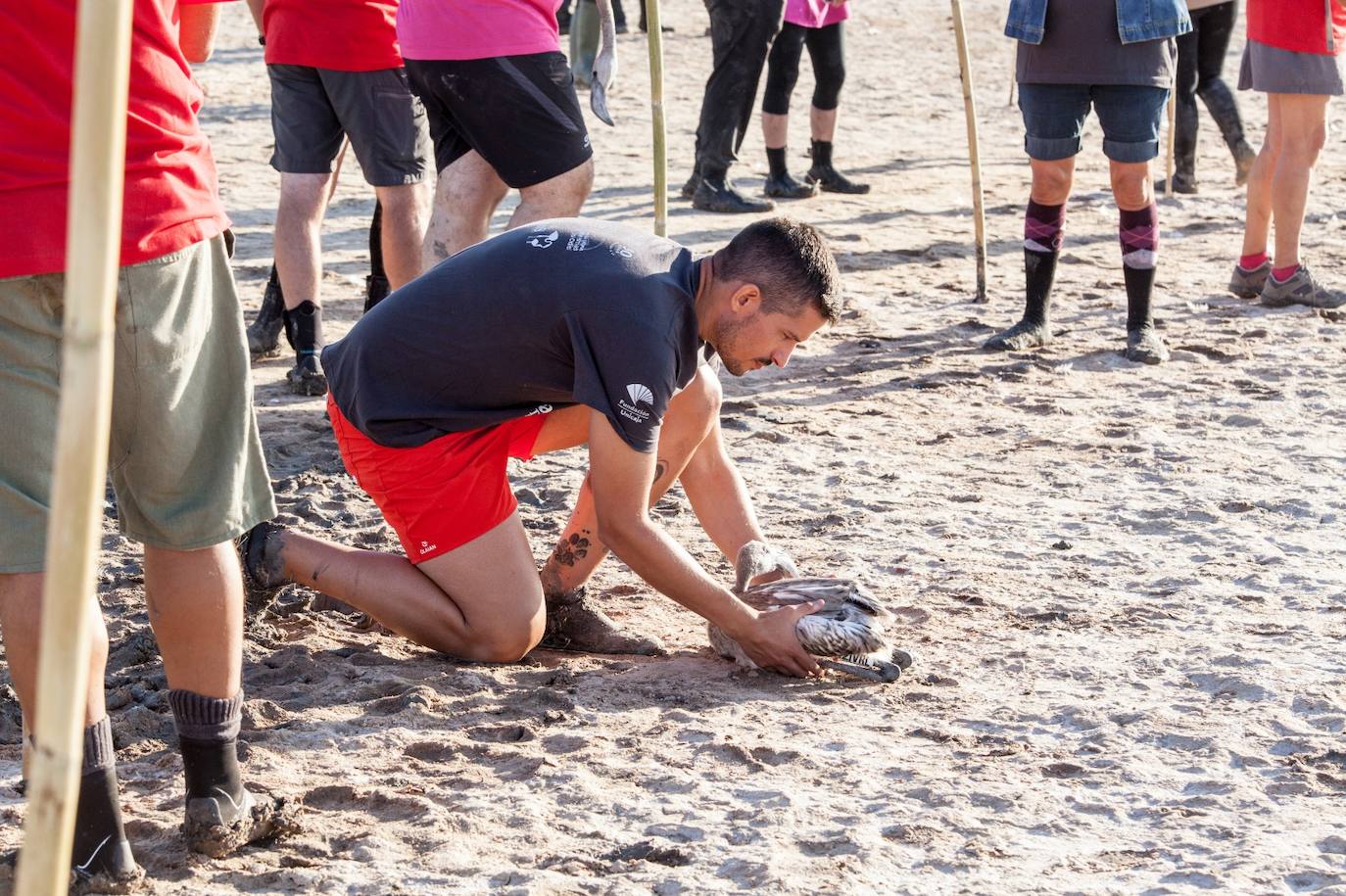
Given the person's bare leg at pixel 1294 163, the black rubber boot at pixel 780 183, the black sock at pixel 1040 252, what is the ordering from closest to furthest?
1. the black sock at pixel 1040 252
2. the person's bare leg at pixel 1294 163
3. the black rubber boot at pixel 780 183

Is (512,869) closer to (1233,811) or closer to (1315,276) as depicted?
(1233,811)

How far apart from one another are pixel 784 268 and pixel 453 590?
1.04 metres

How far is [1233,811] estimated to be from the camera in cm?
274

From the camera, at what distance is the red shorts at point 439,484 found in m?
3.40

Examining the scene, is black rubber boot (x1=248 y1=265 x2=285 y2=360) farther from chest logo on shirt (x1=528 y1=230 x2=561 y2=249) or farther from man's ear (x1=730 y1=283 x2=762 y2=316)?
man's ear (x1=730 y1=283 x2=762 y2=316)

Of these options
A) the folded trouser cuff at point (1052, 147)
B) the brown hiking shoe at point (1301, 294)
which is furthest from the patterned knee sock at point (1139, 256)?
the brown hiking shoe at point (1301, 294)

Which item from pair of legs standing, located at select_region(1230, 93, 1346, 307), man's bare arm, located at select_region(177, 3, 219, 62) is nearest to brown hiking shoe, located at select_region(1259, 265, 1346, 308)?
pair of legs standing, located at select_region(1230, 93, 1346, 307)

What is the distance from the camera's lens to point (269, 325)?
5.66 meters

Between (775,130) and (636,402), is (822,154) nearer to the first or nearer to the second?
(775,130)

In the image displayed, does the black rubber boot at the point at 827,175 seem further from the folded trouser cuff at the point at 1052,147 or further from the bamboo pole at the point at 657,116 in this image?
the bamboo pole at the point at 657,116

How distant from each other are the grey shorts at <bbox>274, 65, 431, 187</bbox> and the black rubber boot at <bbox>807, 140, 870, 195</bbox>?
3.90 meters

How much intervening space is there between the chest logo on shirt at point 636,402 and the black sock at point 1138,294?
3415 mm

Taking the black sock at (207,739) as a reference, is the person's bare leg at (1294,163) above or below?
above

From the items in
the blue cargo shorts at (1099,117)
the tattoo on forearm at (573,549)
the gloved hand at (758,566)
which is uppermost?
the blue cargo shorts at (1099,117)
